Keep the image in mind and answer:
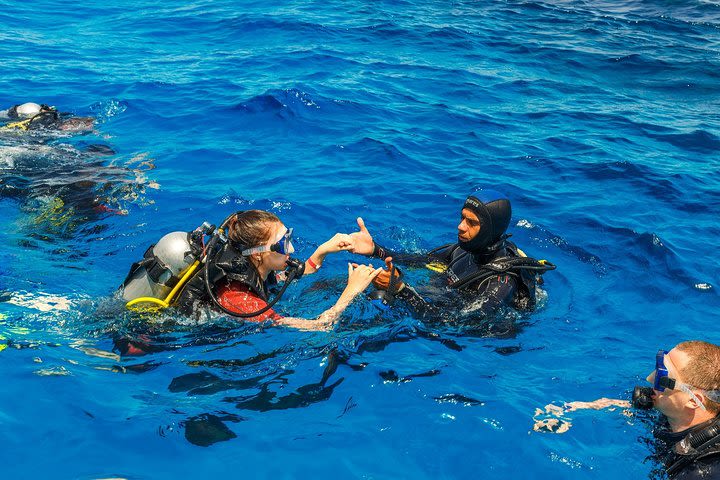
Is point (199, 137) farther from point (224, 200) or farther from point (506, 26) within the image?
point (506, 26)

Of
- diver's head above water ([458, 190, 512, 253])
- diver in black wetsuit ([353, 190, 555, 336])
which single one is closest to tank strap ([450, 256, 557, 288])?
diver in black wetsuit ([353, 190, 555, 336])

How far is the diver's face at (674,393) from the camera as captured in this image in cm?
414

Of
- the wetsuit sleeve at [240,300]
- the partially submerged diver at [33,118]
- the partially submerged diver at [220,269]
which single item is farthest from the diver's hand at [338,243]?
the partially submerged diver at [33,118]

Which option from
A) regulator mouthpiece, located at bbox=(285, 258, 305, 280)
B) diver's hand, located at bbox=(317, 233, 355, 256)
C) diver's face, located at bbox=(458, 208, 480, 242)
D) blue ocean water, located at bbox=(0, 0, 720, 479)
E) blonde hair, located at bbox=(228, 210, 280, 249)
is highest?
blonde hair, located at bbox=(228, 210, 280, 249)

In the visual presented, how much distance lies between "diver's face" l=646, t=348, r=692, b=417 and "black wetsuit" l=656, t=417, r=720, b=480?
0.14 meters

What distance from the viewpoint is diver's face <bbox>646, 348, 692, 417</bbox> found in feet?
13.6

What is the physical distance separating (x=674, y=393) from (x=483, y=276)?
6.79 ft

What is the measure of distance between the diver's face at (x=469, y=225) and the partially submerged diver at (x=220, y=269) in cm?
144

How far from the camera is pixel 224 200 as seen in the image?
848 centimetres

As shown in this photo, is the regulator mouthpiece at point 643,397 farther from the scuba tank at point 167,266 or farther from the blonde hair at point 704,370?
the scuba tank at point 167,266

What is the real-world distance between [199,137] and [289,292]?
16.2 feet

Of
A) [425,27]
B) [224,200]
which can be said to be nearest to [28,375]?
[224,200]

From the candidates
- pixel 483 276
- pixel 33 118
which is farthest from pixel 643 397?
pixel 33 118

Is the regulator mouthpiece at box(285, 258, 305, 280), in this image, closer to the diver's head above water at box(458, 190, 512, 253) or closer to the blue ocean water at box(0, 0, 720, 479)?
the blue ocean water at box(0, 0, 720, 479)
